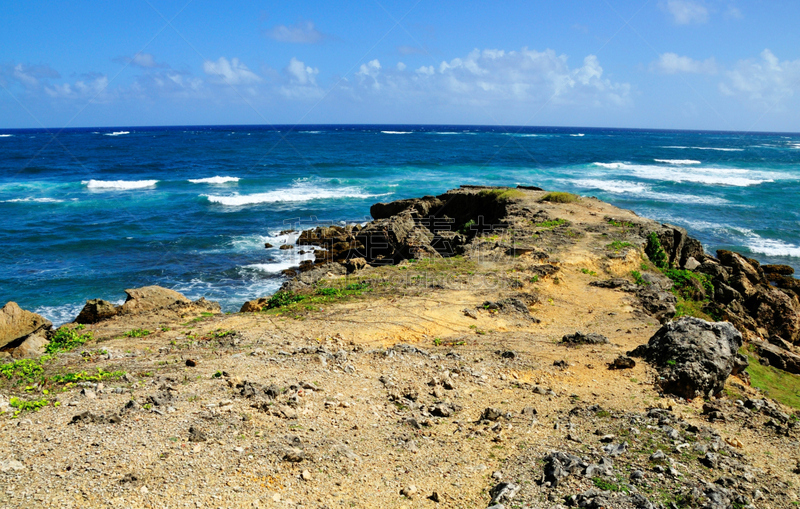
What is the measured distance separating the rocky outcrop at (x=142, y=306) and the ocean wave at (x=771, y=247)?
2705 centimetres

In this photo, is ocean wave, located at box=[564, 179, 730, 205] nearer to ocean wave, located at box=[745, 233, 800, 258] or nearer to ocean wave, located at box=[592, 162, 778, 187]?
ocean wave, located at box=[592, 162, 778, 187]

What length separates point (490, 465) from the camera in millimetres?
6680

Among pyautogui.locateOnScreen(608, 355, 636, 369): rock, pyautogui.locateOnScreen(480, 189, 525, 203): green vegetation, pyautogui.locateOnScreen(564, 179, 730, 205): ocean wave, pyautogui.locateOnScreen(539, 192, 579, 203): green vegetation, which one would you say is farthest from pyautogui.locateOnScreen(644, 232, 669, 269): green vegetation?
pyautogui.locateOnScreen(564, 179, 730, 205): ocean wave

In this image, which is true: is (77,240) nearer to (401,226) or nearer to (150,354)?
(401,226)

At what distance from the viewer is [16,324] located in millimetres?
12102

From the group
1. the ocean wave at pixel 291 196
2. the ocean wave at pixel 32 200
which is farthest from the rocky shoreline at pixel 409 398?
the ocean wave at pixel 32 200

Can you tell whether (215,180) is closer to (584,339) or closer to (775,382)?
(584,339)

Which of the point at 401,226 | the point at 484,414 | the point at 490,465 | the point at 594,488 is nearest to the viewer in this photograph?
the point at 594,488

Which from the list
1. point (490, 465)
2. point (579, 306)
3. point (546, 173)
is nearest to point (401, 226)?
point (579, 306)

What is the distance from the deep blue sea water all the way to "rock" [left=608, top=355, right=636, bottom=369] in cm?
1294

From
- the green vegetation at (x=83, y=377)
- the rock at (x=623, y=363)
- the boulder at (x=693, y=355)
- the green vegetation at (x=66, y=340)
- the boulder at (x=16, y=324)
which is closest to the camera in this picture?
the green vegetation at (x=83, y=377)

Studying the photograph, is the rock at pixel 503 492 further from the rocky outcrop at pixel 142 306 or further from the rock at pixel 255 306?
the rocky outcrop at pixel 142 306

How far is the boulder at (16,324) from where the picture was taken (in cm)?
1183

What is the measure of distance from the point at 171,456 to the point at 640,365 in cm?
813
